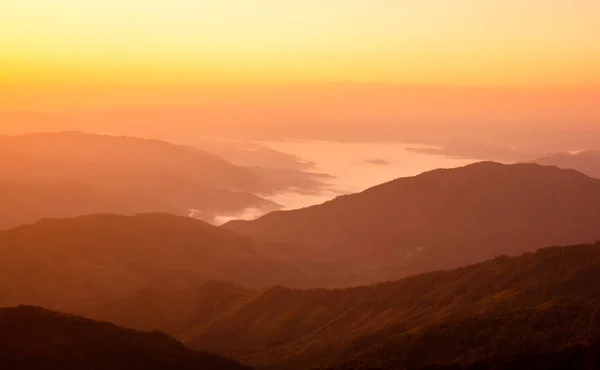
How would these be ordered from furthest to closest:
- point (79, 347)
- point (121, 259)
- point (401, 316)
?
point (121, 259)
point (401, 316)
point (79, 347)

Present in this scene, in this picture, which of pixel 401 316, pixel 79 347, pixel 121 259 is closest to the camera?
pixel 79 347

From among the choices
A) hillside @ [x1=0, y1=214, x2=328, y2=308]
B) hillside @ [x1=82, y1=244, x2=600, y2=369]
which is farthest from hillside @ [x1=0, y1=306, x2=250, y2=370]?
hillside @ [x1=0, y1=214, x2=328, y2=308]

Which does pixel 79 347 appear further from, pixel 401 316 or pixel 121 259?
pixel 121 259

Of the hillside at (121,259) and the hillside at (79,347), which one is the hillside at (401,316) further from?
the hillside at (121,259)

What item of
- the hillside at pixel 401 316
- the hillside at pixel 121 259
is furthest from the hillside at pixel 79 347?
the hillside at pixel 121 259

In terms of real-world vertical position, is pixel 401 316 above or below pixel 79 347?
below

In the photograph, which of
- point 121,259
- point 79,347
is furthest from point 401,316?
point 121,259
